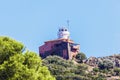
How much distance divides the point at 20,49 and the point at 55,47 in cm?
11095

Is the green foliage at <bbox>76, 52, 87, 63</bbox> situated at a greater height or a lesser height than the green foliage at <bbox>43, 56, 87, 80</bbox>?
greater

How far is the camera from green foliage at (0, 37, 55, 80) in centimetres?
3162

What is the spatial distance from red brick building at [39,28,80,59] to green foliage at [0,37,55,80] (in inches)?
4287

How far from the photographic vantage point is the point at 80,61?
142 m

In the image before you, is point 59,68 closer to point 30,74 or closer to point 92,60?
point 92,60

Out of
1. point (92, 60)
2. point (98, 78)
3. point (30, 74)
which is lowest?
point (30, 74)

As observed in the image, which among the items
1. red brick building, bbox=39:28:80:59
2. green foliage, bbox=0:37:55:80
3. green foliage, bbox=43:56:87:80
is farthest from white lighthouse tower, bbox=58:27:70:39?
green foliage, bbox=0:37:55:80

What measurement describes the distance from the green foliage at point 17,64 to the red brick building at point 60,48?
357 feet

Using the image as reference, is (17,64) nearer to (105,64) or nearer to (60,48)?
(105,64)

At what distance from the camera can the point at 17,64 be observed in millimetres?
31641

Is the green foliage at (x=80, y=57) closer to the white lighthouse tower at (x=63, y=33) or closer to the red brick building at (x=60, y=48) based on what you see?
the red brick building at (x=60, y=48)

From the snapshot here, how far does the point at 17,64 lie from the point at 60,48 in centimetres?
11177

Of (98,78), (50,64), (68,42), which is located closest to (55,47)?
(68,42)

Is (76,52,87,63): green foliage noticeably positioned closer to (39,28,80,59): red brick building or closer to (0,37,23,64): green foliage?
(39,28,80,59): red brick building
